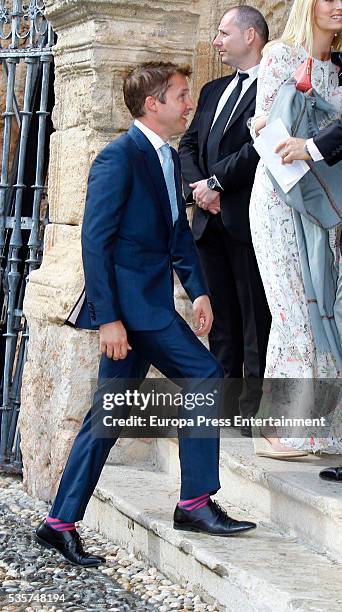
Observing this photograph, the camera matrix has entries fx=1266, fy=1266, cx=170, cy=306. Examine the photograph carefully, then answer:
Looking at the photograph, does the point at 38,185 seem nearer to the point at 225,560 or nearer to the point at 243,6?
the point at 243,6

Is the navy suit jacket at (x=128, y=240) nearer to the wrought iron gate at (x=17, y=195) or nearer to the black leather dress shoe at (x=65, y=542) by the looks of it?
the black leather dress shoe at (x=65, y=542)

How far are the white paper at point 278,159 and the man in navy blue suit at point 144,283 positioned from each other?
306 millimetres

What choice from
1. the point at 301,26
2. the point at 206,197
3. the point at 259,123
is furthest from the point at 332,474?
the point at 301,26

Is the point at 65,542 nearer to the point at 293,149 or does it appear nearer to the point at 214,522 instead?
the point at 214,522

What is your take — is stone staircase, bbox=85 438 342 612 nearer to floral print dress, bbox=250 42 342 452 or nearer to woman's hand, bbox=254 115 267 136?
floral print dress, bbox=250 42 342 452

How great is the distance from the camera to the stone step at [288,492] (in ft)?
13.5

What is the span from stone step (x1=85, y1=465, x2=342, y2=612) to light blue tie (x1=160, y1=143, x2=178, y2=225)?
3.69 feet

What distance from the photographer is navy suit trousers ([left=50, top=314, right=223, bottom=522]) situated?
4.24 meters

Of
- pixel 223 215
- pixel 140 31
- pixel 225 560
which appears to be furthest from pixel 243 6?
A: pixel 225 560

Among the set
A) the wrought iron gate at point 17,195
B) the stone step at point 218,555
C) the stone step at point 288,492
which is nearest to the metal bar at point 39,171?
the wrought iron gate at point 17,195

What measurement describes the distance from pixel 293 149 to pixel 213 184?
0.91 metres

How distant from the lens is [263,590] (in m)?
3.71

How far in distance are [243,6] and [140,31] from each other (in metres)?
0.52

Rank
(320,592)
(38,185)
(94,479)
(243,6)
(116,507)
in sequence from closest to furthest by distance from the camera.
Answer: (320,592), (94,479), (116,507), (243,6), (38,185)
